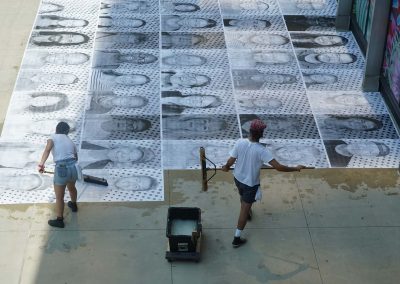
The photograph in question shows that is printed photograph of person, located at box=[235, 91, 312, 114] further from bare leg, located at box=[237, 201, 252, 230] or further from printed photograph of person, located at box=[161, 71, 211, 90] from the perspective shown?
bare leg, located at box=[237, 201, 252, 230]

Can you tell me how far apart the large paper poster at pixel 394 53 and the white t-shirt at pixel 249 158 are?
4.09 meters

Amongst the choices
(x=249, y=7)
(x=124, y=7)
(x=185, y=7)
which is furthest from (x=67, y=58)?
(x=249, y=7)

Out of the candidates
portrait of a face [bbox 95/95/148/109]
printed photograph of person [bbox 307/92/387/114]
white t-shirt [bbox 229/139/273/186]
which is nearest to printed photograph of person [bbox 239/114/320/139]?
printed photograph of person [bbox 307/92/387/114]

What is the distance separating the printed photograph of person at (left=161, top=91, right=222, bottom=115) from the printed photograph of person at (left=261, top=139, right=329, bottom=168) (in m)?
1.38

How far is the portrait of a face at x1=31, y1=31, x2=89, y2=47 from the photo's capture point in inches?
542

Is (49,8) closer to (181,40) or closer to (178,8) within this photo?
(178,8)

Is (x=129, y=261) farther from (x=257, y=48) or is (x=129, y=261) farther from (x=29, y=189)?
(x=257, y=48)

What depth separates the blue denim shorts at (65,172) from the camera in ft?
29.3

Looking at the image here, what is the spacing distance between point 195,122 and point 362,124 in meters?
2.61

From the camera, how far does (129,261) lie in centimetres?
878

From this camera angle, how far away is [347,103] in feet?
39.8

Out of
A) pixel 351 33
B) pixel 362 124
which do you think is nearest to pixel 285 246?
pixel 362 124

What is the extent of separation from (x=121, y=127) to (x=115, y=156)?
2.64ft

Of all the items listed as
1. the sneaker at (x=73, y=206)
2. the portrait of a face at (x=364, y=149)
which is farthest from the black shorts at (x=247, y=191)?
the portrait of a face at (x=364, y=149)
